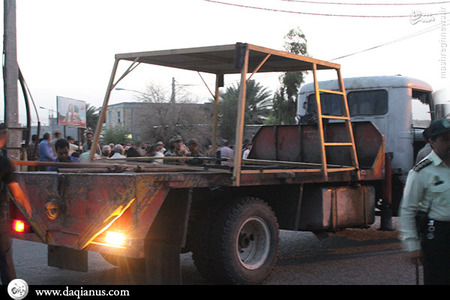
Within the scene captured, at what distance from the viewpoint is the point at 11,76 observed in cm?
1121

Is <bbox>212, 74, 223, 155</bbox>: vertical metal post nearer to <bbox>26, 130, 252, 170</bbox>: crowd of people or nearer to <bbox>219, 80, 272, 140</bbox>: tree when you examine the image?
<bbox>26, 130, 252, 170</bbox>: crowd of people

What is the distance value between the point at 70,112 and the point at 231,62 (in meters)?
18.4

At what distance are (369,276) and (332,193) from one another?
1.14 metres

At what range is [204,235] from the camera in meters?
5.59

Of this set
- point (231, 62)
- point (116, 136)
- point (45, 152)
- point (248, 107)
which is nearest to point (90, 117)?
point (116, 136)

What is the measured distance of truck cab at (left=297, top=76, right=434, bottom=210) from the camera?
8906 millimetres

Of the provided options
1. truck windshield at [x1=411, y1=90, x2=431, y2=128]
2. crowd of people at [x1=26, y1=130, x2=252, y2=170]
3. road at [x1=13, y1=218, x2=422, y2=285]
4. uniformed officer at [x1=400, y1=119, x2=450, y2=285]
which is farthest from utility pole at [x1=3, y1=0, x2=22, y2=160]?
uniformed officer at [x1=400, y1=119, x2=450, y2=285]

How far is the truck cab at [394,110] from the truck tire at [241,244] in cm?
336

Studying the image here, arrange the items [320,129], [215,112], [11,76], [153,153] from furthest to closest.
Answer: [11,76] < [153,153] < [215,112] < [320,129]

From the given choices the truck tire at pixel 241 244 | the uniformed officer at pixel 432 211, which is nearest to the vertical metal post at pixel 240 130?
the truck tire at pixel 241 244

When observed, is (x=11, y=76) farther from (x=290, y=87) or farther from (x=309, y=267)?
(x=290, y=87)

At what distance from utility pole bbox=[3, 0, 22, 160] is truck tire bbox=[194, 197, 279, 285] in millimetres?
6764
